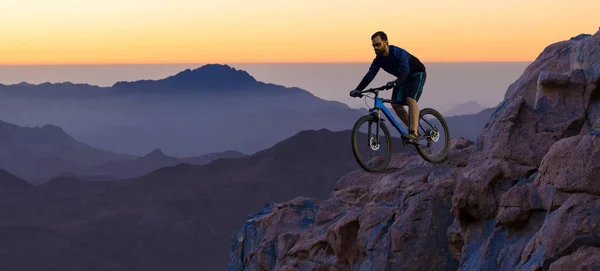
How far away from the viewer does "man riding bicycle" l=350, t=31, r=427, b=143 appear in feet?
52.4

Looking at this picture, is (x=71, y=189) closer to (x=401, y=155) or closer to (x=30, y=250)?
(x=30, y=250)

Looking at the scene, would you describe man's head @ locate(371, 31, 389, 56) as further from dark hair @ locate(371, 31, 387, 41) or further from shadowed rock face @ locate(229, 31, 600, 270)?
shadowed rock face @ locate(229, 31, 600, 270)

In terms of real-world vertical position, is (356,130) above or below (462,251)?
above

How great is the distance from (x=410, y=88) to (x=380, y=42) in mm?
1518

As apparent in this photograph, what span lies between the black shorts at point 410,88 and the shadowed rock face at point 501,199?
6.16 feet

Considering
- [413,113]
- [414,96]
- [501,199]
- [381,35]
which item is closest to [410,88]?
[414,96]

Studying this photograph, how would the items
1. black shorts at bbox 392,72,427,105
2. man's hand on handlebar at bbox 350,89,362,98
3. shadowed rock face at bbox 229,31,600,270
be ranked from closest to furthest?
shadowed rock face at bbox 229,31,600,270 → man's hand on handlebar at bbox 350,89,362,98 → black shorts at bbox 392,72,427,105

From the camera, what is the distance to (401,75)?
1595 cm

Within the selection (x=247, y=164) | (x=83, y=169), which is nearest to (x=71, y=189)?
(x=247, y=164)

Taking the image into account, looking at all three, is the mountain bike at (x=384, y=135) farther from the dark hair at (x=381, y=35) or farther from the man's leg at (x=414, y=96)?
the dark hair at (x=381, y=35)

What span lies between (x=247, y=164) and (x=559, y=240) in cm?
12367

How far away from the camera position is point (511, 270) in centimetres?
1116

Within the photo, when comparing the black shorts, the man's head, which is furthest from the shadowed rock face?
the man's head

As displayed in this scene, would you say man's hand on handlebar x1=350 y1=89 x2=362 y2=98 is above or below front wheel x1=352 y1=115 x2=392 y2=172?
above
